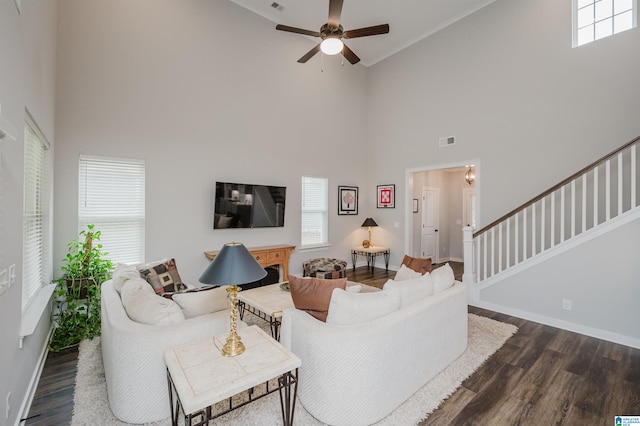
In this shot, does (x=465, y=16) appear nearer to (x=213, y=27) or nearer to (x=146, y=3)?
(x=213, y=27)

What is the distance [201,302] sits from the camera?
Result: 226 cm

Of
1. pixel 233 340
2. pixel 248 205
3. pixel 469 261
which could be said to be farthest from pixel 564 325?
pixel 248 205

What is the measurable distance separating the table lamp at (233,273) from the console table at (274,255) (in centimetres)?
307

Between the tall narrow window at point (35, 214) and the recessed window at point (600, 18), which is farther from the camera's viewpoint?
the recessed window at point (600, 18)

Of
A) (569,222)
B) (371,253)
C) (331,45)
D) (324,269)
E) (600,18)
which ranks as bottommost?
(324,269)

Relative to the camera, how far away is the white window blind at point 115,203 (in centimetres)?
372

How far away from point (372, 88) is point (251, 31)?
3174mm

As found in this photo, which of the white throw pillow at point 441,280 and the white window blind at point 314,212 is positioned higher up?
the white window blind at point 314,212

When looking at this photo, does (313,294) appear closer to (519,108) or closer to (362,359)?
(362,359)

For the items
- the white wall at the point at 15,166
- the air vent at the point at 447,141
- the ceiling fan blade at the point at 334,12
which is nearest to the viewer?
the white wall at the point at 15,166

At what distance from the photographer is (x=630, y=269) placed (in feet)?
10.0

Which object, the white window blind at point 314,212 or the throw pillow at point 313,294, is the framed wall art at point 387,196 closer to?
the white window blind at point 314,212

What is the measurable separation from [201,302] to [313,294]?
0.91m

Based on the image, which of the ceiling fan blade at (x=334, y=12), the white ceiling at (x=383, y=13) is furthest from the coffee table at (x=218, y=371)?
the white ceiling at (x=383, y=13)
